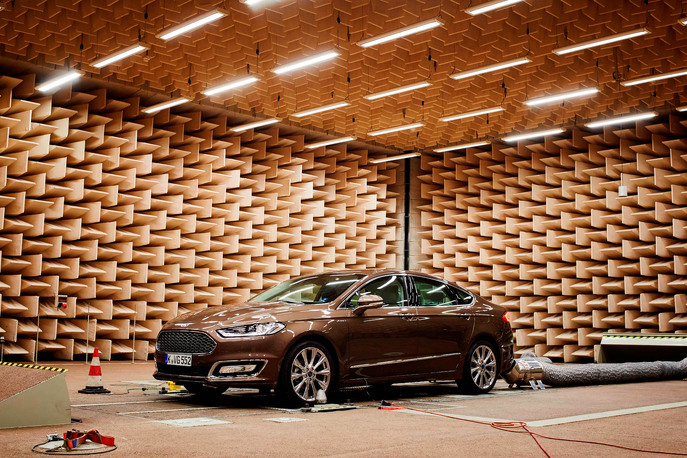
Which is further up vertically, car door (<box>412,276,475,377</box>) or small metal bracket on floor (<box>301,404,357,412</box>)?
car door (<box>412,276,475,377</box>)

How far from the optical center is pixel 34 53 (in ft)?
30.3

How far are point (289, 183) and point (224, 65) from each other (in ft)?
11.3

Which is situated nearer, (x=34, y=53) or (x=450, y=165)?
(x=34, y=53)

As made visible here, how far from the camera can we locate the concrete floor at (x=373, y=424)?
11.4 ft

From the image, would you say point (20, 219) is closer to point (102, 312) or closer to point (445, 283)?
point (102, 312)

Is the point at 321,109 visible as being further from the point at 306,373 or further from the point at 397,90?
the point at 306,373

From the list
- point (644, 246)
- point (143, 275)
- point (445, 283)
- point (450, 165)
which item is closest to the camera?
point (445, 283)

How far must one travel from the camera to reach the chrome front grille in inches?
196

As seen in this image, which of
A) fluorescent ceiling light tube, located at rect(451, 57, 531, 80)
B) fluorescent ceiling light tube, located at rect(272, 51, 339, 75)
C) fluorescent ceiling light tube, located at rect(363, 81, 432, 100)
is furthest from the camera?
fluorescent ceiling light tube, located at rect(363, 81, 432, 100)

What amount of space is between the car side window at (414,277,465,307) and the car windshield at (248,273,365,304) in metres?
0.64

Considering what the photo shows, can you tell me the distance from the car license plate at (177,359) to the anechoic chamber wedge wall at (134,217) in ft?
16.4

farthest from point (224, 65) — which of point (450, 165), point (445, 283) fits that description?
point (450, 165)

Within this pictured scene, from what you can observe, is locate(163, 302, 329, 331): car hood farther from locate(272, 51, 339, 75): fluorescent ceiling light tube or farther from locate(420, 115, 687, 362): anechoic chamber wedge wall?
locate(420, 115, 687, 362): anechoic chamber wedge wall

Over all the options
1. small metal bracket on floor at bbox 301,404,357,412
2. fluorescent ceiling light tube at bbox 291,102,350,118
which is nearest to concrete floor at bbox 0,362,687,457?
small metal bracket on floor at bbox 301,404,357,412
